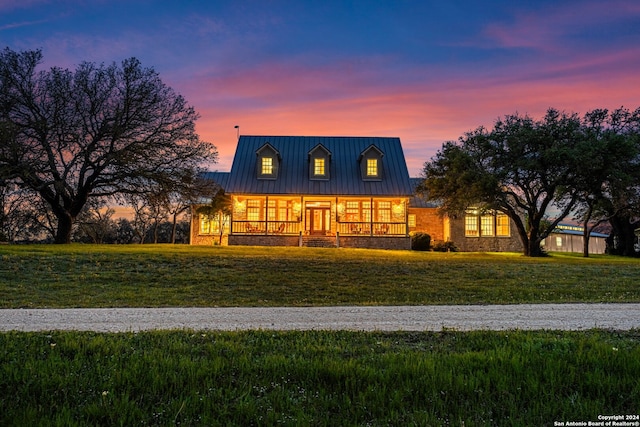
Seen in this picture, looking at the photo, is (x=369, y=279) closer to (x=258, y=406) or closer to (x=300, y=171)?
(x=258, y=406)

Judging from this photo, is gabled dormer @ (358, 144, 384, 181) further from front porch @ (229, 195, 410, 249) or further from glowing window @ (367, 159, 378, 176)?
front porch @ (229, 195, 410, 249)

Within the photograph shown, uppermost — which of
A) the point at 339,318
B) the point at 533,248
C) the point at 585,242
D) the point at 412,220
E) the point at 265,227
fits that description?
the point at 412,220

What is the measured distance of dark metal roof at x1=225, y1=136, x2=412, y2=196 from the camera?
33.2 metres

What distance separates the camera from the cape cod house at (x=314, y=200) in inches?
1268

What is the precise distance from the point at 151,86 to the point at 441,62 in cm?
1615

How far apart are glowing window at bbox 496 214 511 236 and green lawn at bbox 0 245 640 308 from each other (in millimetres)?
16594

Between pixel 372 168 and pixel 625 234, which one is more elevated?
pixel 372 168

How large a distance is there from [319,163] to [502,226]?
14.8m

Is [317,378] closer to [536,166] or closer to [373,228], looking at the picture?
[536,166]

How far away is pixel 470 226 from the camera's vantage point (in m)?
36.1

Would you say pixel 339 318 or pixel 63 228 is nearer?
pixel 339 318

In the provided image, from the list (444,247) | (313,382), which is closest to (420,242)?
(444,247)

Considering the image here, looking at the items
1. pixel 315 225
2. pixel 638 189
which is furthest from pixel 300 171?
pixel 638 189

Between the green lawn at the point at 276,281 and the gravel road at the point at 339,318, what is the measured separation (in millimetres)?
1188
